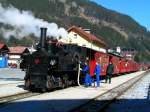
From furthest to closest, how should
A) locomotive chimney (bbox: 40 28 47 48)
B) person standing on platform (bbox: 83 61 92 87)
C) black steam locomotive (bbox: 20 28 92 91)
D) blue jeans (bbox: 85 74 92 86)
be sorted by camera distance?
person standing on platform (bbox: 83 61 92 87)
blue jeans (bbox: 85 74 92 86)
locomotive chimney (bbox: 40 28 47 48)
black steam locomotive (bbox: 20 28 92 91)

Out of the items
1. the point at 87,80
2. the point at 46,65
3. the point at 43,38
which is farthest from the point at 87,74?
the point at 43,38

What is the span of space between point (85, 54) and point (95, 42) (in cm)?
7439

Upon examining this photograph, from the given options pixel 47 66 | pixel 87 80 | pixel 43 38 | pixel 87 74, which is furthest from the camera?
pixel 87 74

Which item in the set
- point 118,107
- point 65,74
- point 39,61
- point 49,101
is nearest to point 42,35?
point 39,61

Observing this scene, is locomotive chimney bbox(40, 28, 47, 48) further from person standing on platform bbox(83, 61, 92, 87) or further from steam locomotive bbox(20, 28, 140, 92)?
person standing on platform bbox(83, 61, 92, 87)

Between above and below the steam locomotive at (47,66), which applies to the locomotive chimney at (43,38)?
above

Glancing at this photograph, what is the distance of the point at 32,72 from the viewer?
23.8 m

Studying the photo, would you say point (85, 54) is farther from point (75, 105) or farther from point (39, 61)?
point (75, 105)

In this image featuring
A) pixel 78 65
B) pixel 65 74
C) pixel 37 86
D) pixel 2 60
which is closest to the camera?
pixel 37 86

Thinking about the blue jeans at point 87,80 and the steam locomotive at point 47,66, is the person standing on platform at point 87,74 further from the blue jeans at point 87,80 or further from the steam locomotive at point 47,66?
the steam locomotive at point 47,66

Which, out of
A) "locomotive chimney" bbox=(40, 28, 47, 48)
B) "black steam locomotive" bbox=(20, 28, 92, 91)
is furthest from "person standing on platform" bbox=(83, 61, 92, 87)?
"locomotive chimney" bbox=(40, 28, 47, 48)

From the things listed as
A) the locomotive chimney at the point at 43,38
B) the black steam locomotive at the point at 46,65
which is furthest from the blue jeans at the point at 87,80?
the locomotive chimney at the point at 43,38

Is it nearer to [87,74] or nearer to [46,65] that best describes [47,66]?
[46,65]

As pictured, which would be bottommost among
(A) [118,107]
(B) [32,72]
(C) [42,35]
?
(A) [118,107]
